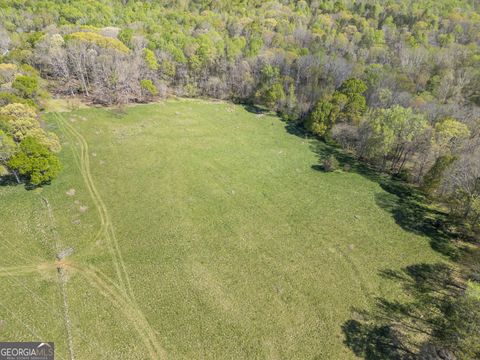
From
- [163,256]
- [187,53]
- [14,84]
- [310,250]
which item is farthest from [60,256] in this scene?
[187,53]

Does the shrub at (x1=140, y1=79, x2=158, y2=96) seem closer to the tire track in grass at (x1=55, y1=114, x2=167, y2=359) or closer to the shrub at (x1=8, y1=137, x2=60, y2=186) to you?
the shrub at (x1=8, y1=137, x2=60, y2=186)

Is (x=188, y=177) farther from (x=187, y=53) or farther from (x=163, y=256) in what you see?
(x=187, y=53)

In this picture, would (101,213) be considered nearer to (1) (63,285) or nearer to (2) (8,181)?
(1) (63,285)

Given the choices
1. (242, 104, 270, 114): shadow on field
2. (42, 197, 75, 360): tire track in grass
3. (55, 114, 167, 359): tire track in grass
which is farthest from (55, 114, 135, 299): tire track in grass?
(242, 104, 270, 114): shadow on field

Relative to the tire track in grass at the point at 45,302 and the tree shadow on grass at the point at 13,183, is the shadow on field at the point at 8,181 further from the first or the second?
the tire track in grass at the point at 45,302

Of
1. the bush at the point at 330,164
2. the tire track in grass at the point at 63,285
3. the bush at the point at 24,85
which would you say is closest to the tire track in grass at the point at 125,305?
the tire track in grass at the point at 63,285

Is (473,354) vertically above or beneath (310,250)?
above
